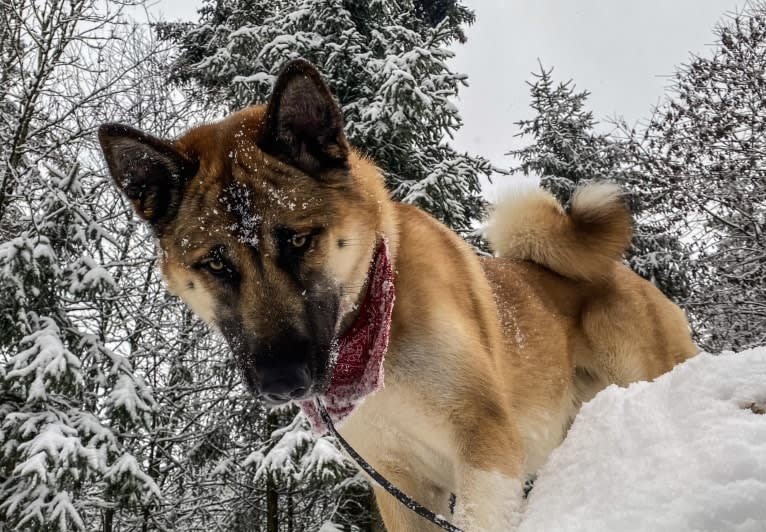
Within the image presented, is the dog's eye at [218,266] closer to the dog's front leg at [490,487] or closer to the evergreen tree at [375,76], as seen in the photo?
the dog's front leg at [490,487]

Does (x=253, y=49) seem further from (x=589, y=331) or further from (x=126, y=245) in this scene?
(x=589, y=331)

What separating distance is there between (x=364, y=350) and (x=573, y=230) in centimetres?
236

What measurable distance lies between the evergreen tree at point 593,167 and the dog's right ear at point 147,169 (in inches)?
365

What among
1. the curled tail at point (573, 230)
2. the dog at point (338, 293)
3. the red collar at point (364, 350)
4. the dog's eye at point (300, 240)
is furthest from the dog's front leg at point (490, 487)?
the curled tail at point (573, 230)

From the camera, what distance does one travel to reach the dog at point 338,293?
2.15 m

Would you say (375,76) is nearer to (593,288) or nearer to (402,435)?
(593,288)

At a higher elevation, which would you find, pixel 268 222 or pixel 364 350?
pixel 268 222

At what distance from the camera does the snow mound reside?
90 centimetres

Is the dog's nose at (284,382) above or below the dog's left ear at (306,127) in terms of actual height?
below

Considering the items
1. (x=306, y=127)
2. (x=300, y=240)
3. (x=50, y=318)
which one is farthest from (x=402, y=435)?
(x=50, y=318)

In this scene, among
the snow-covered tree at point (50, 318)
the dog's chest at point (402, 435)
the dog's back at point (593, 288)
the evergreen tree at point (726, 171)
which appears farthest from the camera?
the evergreen tree at point (726, 171)

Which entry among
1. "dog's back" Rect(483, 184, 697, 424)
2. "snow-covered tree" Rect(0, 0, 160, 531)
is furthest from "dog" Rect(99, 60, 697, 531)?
"snow-covered tree" Rect(0, 0, 160, 531)

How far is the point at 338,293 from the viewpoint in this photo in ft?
7.61

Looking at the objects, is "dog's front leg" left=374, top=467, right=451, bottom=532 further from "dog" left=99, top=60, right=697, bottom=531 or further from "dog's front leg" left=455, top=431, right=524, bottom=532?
"dog's front leg" left=455, top=431, right=524, bottom=532
